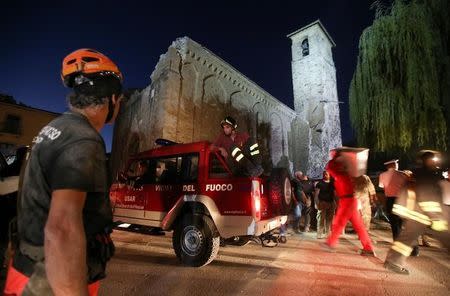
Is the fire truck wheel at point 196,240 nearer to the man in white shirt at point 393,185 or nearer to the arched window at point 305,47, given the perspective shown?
the man in white shirt at point 393,185

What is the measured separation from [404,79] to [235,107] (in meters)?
13.6

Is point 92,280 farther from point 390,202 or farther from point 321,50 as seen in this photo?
point 321,50

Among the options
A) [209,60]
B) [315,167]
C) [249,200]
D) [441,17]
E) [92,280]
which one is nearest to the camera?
[92,280]

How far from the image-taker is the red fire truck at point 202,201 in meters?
4.59

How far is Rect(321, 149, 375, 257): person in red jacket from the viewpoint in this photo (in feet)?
17.5

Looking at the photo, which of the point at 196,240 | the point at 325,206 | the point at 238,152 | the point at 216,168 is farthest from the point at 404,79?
the point at 196,240

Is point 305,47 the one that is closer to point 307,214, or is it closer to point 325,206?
point 307,214

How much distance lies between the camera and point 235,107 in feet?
69.2

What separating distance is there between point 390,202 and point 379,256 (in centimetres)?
149

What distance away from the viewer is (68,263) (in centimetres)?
106

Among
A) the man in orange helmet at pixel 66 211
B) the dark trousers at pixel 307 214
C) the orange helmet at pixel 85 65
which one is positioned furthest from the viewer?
the dark trousers at pixel 307 214

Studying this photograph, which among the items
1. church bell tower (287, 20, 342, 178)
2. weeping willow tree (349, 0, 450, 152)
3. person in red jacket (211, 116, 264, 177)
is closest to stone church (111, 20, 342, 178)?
church bell tower (287, 20, 342, 178)

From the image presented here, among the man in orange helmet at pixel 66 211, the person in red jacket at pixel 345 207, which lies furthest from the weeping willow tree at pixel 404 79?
the man in orange helmet at pixel 66 211

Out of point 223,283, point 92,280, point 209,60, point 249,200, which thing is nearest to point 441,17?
point 249,200
